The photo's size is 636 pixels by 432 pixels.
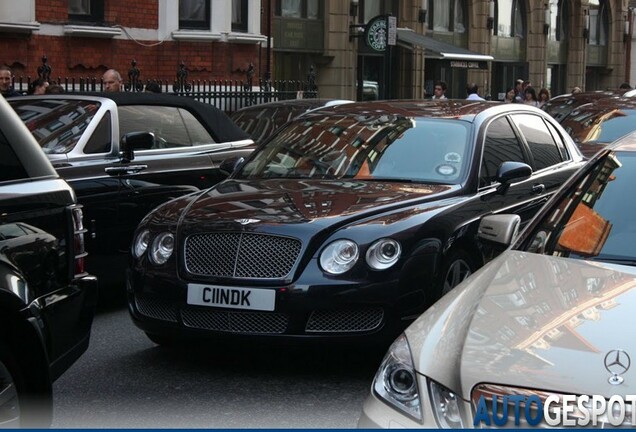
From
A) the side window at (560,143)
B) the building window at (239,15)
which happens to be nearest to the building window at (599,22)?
the building window at (239,15)

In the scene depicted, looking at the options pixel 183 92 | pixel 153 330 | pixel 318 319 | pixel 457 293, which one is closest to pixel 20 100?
pixel 153 330

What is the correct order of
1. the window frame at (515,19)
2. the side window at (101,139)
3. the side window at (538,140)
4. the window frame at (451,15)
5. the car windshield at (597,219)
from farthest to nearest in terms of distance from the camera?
the window frame at (515,19)
the window frame at (451,15)
the side window at (101,139)
the side window at (538,140)
the car windshield at (597,219)

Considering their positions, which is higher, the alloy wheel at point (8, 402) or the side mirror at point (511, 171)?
the side mirror at point (511, 171)

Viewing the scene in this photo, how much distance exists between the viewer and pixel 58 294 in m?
5.18

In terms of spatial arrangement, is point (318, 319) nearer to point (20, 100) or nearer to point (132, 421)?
point (132, 421)

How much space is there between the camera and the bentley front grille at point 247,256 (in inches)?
271

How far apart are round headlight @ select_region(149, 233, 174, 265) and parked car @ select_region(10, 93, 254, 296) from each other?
1.84m

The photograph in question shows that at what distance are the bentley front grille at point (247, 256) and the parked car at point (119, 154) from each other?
7.49 feet

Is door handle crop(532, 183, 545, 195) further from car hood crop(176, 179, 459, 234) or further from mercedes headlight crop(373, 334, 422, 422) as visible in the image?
mercedes headlight crop(373, 334, 422, 422)

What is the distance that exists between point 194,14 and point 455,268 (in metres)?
16.6

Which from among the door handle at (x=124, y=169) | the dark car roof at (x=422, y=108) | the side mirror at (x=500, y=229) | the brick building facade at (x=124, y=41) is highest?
the brick building facade at (x=124, y=41)

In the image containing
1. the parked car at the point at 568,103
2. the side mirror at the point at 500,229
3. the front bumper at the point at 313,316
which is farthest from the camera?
the parked car at the point at 568,103

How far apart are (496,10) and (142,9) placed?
20809 millimetres

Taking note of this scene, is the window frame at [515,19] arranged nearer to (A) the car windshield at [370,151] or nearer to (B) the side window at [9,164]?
(A) the car windshield at [370,151]
